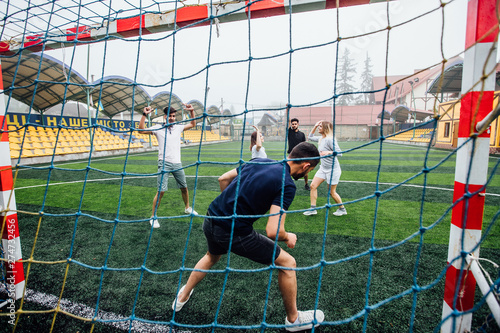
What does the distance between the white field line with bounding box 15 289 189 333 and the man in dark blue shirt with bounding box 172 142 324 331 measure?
594mm

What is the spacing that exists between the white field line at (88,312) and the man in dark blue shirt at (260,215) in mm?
594

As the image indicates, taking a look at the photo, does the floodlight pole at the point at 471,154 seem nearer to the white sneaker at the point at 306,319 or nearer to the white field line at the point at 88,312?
the white sneaker at the point at 306,319

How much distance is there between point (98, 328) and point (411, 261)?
3.12 m

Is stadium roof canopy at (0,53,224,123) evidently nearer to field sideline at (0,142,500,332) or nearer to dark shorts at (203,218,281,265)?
field sideline at (0,142,500,332)

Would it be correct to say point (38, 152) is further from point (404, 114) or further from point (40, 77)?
point (404, 114)

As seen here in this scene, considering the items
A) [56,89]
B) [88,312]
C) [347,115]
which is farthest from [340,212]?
[347,115]

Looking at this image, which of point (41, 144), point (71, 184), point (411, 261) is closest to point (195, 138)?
point (41, 144)

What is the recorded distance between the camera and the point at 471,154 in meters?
1.38

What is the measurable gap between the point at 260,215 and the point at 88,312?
1681mm

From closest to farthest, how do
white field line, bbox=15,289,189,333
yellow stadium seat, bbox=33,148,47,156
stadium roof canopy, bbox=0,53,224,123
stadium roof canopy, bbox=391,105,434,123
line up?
white field line, bbox=15,289,189,333
stadium roof canopy, bbox=0,53,224,123
yellow stadium seat, bbox=33,148,47,156
stadium roof canopy, bbox=391,105,434,123

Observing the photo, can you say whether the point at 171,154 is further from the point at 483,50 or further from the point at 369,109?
the point at 369,109

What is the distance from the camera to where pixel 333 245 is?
3.23 metres

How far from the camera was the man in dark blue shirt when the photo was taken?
1.83 m

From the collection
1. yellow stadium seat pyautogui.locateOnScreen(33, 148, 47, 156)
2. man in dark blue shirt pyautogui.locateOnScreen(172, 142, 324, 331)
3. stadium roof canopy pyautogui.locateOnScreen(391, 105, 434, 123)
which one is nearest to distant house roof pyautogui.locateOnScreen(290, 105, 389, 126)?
stadium roof canopy pyautogui.locateOnScreen(391, 105, 434, 123)
